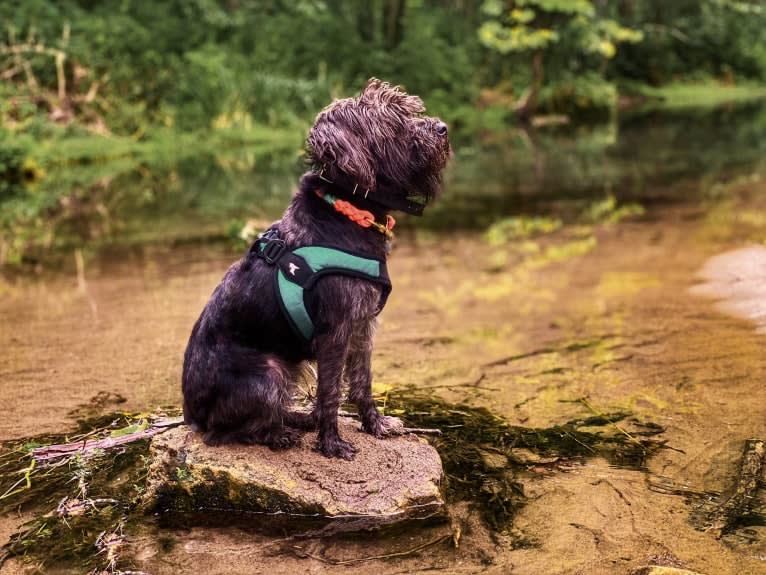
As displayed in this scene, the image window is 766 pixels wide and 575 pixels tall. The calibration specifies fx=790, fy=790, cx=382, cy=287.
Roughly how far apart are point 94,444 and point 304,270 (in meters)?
1.82

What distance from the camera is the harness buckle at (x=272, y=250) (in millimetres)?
4078

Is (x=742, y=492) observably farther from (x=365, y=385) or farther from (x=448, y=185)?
(x=448, y=185)

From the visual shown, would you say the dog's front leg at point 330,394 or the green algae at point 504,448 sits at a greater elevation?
the dog's front leg at point 330,394

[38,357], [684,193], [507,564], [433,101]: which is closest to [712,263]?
[684,193]

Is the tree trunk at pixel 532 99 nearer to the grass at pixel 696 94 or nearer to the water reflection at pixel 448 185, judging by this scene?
the water reflection at pixel 448 185

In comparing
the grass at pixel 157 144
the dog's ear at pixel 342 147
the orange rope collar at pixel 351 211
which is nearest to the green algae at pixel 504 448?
the orange rope collar at pixel 351 211

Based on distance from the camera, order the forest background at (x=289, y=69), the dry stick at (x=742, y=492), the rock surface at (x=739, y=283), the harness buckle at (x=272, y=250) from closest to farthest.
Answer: the dry stick at (x=742, y=492)
the harness buckle at (x=272, y=250)
the rock surface at (x=739, y=283)
the forest background at (x=289, y=69)

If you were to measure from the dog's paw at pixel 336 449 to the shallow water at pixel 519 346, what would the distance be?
1.96 ft

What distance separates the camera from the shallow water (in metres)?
3.64

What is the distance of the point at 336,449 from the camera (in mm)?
4258

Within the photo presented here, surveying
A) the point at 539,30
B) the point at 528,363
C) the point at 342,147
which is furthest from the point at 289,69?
the point at 342,147

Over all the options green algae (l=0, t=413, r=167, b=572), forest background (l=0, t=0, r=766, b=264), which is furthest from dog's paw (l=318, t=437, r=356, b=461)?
forest background (l=0, t=0, r=766, b=264)

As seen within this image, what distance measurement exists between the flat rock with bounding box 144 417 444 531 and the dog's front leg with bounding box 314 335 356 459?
0.07 meters

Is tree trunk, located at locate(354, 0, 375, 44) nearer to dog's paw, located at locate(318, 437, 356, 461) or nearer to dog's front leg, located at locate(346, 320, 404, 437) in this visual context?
dog's front leg, located at locate(346, 320, 404, 437)
